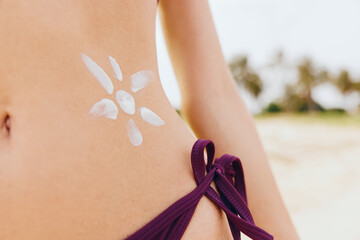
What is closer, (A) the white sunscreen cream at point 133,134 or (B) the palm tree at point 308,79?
(A) the white sunscreen cream at point 133,134

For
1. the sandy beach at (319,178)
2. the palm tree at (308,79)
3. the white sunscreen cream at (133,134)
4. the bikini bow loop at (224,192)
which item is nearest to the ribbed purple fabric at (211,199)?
the bikini bow loop at (224,192)

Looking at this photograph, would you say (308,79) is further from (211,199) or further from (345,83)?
(211,199)

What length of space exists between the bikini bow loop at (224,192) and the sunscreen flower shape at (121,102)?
3.7 inches

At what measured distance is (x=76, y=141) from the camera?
50 cm

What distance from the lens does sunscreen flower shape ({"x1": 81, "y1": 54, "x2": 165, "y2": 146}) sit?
21.4 inches

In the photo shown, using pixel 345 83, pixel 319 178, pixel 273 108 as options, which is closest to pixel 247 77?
pixel 273 108

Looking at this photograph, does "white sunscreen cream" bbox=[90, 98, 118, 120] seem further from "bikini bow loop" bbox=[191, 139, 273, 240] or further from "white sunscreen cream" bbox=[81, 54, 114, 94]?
"bikini bow loop" bbox=[191, 139, 273, 240]

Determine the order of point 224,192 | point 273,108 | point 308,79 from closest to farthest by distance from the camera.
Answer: point 224,192
point 273,108
point 308,79

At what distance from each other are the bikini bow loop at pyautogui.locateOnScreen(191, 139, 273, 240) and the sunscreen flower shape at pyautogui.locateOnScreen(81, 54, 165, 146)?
0.31 feet

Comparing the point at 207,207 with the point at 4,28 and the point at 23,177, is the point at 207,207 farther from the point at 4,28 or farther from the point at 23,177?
the point at 4,28

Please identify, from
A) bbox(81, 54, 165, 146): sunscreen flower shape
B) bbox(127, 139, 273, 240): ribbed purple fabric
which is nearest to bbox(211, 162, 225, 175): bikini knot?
bbox(127, 139, 273, 240): ribbed purple fabric

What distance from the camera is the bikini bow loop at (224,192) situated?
593 mm

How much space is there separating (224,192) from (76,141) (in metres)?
0.30

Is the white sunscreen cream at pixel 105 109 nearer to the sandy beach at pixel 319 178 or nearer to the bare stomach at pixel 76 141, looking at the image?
the bare stomach at pixel 76 141
